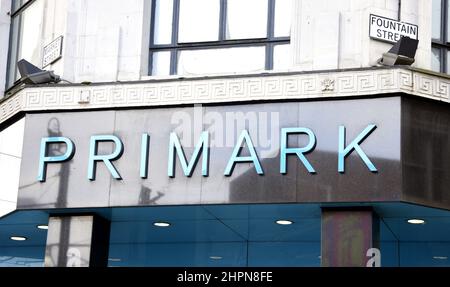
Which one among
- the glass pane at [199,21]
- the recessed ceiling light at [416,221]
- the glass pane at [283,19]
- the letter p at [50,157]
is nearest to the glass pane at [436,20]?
the glass pane at [283,19]

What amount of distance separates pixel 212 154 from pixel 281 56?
2.32 metres

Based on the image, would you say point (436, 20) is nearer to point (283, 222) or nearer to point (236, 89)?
point (236, 89)

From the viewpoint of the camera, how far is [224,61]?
19359mm

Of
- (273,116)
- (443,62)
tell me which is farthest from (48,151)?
(443,62)

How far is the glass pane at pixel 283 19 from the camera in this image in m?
19.2

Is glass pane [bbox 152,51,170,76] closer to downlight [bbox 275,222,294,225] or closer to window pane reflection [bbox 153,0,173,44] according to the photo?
window pane reflection [bbox 153,0,173,44]

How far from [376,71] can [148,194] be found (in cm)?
431

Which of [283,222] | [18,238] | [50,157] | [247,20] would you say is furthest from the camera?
[18,238]

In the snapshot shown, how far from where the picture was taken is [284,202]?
58.1 feet

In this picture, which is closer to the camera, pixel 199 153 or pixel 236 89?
pixel 199 153

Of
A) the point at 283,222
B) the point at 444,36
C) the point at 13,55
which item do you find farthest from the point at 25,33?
the point at 444,36

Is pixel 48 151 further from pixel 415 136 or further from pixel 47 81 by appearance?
pixel 415 136

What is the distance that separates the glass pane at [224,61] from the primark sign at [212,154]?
1141mm

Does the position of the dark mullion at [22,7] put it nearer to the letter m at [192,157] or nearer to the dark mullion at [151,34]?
the dark mullion at [151,34]
